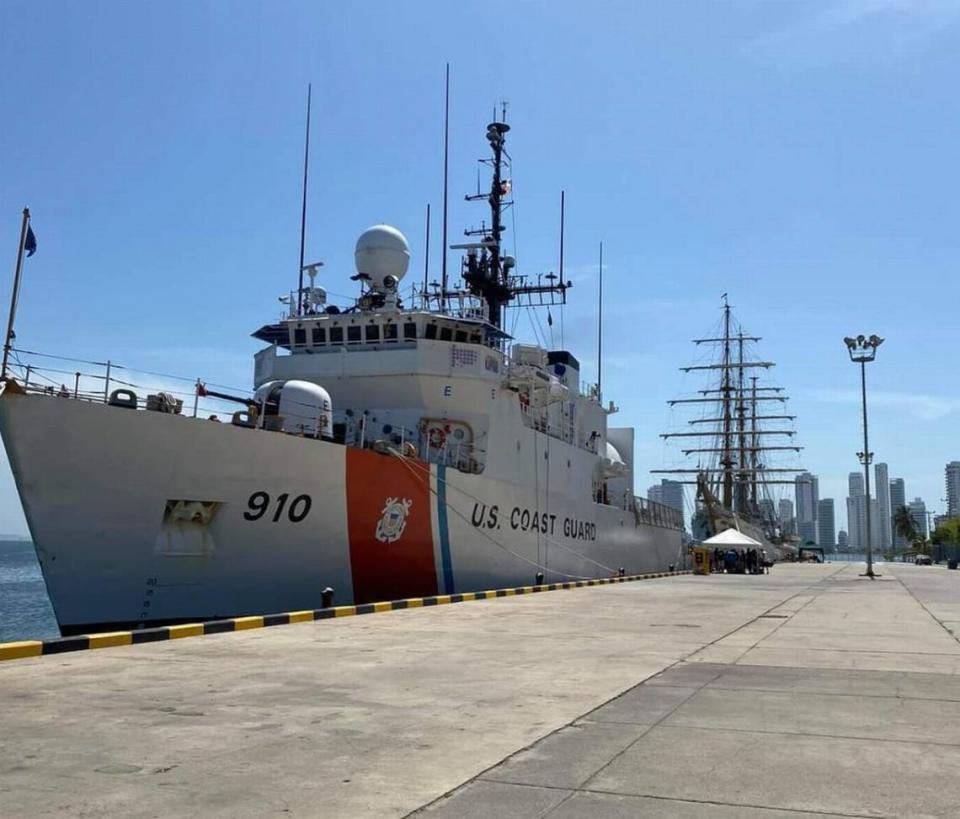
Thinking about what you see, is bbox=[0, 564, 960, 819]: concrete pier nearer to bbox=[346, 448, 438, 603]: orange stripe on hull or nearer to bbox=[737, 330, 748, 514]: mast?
bbox=[346, 448, 438, 603]: orange stripe on hull

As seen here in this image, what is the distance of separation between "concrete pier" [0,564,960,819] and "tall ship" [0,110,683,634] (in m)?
2.14

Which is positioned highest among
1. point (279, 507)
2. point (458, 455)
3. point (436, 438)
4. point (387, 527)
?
point (436, 438)

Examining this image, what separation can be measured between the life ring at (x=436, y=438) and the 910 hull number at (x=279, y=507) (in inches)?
198

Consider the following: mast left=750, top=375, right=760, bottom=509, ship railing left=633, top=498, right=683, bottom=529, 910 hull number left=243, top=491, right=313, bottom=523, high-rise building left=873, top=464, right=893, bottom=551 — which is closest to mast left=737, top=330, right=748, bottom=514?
mast left=750, top=375, right=760, bottom=509

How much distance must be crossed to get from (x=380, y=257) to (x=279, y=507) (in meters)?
8.67

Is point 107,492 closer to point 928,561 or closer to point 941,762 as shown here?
point 941,762

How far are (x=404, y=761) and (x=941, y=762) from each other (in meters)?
2.74

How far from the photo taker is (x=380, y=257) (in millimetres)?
19469

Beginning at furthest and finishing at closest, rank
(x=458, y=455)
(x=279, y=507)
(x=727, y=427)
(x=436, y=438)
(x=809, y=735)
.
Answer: (x=727, y=427)
(x=458, y=455)
(x=436, y=438)
(x=279, y=507)
(x=809, y=735)

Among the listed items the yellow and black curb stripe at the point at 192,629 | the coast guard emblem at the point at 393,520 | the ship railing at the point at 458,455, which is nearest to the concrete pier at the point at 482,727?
the yellow and black curb stripe at the point at 192,629

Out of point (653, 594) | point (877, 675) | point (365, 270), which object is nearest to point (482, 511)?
point (653, 594)

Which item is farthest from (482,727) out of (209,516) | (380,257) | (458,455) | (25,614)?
(25,614)

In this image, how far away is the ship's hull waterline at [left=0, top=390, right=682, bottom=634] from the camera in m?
Answer: 10.2

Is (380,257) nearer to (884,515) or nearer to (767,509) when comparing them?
(767,509)
